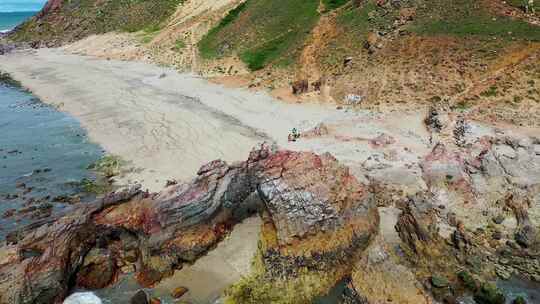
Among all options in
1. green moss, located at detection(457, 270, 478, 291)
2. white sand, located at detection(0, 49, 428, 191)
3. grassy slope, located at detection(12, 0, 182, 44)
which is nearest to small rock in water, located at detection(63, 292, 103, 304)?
white sand, located at detection(0, 49, 428, 191)

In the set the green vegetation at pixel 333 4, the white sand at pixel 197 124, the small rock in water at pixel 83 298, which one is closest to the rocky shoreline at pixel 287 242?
the small rock in water at pixel 83 298

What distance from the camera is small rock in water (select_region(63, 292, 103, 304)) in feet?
53.6

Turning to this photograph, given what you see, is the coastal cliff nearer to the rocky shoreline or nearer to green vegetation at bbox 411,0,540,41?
the rocky shoreline

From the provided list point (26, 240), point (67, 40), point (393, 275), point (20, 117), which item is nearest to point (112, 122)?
point (20, 117)

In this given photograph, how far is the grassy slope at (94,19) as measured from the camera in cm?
8294

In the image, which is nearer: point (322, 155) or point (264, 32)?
point (322, 155)

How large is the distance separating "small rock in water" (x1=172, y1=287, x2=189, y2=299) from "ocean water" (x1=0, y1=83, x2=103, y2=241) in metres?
11.0

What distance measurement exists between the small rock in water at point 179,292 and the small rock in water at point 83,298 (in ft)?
9.72

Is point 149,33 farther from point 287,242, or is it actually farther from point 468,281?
point 468,281

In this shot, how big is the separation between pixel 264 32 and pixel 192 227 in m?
44.2

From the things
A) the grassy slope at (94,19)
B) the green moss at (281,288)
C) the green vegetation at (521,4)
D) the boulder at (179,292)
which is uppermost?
the grassy slope at (94,19)

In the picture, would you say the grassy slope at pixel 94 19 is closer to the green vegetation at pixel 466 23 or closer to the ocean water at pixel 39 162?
the ocean water at pixel 39 162

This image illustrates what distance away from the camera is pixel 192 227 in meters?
18.4

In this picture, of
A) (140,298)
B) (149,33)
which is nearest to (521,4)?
(140,298)
